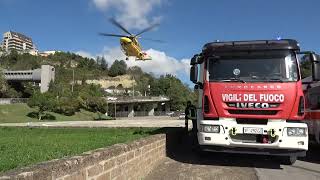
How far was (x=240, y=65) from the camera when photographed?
1297 cm

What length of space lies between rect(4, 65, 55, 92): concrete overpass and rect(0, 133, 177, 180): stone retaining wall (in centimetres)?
11164

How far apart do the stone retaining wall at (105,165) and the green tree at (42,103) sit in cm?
7601

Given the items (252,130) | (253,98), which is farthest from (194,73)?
(252,130)

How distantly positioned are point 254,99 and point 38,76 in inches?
4640

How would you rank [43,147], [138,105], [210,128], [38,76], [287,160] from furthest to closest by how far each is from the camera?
[138,105] → [38,76] → [287,160] → [210,128] → [43,147]

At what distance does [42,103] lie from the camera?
87125 millimetres

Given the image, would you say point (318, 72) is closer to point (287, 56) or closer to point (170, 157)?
point (287, 56)

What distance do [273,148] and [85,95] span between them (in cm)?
9475

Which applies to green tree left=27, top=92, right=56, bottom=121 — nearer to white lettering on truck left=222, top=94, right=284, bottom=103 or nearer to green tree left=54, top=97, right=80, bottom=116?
green tree left=54, top=97, right=80, bottom=116

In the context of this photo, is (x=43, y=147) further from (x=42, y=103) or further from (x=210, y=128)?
(x=42, y=103)

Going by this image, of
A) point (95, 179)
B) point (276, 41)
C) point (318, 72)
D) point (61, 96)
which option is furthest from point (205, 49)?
point (61, 96)

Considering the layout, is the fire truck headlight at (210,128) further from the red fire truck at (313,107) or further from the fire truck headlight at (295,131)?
the red fire truck at (313,107)

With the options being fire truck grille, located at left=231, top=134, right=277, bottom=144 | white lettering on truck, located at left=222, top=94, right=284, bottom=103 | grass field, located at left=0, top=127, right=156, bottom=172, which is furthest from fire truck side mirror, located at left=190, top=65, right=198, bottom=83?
grass field, located at left=0, top=127, right=156, bottom=172

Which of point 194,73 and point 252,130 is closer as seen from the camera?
point 252,130
